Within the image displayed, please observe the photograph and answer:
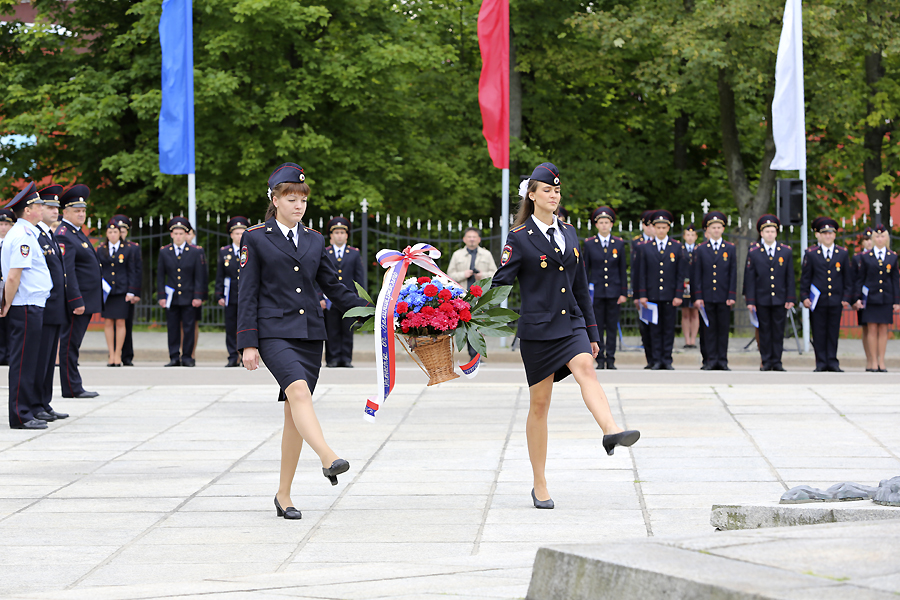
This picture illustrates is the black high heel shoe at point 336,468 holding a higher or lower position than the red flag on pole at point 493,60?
lower

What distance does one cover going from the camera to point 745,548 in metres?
4.33

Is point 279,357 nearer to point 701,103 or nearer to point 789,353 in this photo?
point 789,353

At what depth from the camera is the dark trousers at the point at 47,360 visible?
10.7 metres

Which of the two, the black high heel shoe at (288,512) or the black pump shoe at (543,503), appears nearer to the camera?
the black high heel shoe at (288,512)

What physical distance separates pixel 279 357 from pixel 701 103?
23.4 meters

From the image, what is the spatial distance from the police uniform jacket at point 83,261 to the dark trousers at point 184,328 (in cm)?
409

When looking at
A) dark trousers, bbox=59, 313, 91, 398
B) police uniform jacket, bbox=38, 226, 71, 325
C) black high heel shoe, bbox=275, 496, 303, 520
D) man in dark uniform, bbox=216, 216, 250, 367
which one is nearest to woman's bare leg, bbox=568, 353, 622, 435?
black high heel shoe, bbox=275, 496, 303, 520

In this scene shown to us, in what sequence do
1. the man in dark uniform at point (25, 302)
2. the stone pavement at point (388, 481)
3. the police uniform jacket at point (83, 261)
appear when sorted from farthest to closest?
the police uniform jacket at point (83, 261) < the man in dark uniform at point (25, 302) < the stone pavement at point (388, 481)

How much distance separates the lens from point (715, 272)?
16.5 metres

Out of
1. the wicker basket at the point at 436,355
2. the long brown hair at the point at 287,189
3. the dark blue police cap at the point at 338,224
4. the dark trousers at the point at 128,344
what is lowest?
the dark trousers at the point at 128,344

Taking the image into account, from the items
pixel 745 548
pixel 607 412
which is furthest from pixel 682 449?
pixel 745 548

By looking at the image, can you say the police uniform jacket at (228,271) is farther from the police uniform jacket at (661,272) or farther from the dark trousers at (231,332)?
the police uniform jacket at (661,272)

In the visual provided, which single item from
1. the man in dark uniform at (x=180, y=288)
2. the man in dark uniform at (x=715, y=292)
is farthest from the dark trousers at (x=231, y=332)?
the man in dark uniform at (x=715, y=292)

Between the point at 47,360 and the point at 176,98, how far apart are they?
31.6 feet
